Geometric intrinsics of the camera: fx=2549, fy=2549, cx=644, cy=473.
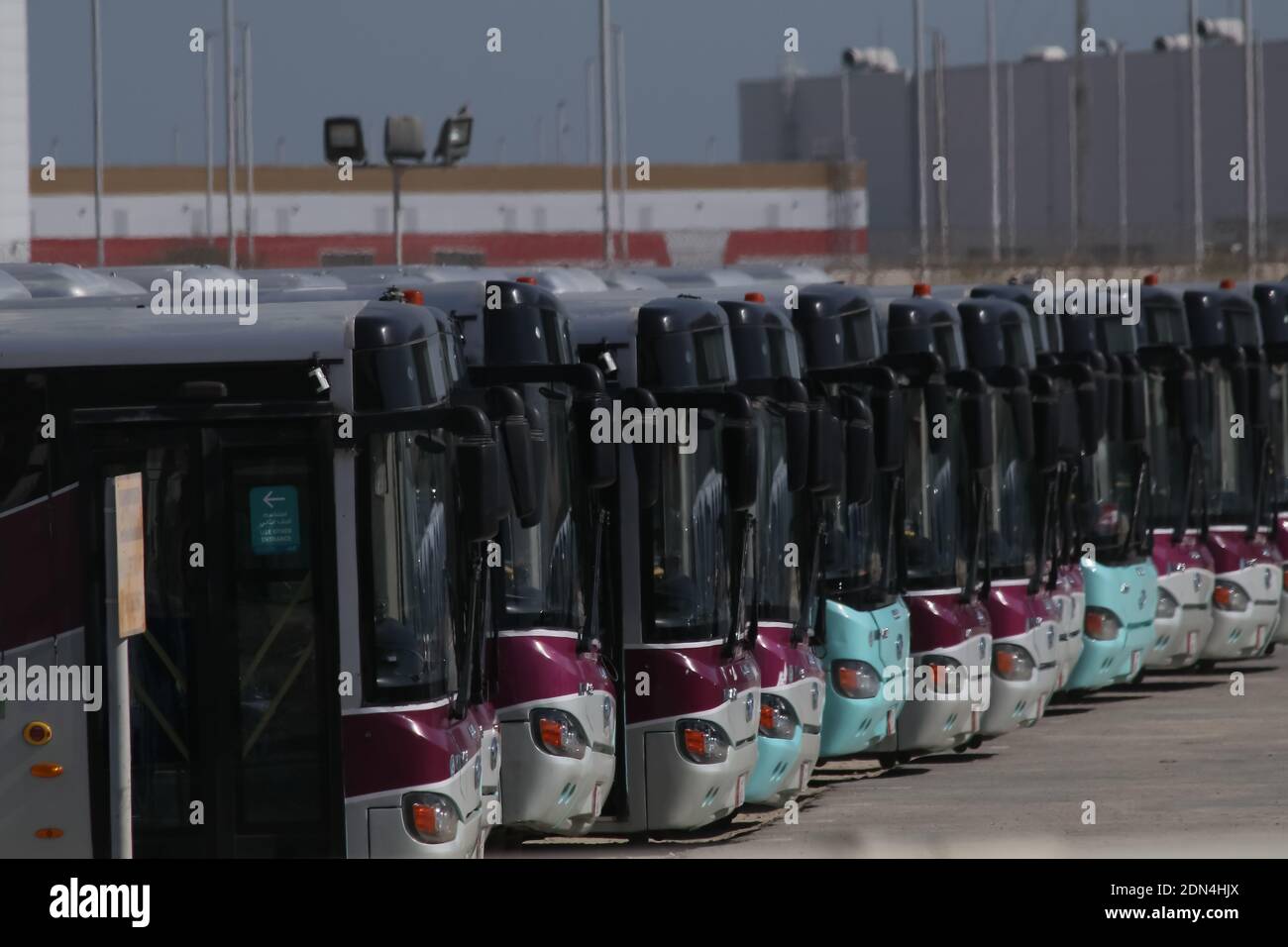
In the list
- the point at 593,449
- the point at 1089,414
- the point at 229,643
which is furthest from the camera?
the point at 1089,414

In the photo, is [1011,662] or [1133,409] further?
[1133,409]

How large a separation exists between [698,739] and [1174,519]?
9.62 meters

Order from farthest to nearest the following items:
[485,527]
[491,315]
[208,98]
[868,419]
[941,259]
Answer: [941,259] → [208,98] → [868,419] → [491,315] → [485,527]

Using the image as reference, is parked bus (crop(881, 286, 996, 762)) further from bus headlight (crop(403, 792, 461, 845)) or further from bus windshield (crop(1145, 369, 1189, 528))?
bus headlight (crop(403, 792, 461, 845))

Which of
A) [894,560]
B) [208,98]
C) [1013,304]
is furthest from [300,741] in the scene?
[208,98]

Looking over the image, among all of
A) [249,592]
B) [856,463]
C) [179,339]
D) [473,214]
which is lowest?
[249,592]

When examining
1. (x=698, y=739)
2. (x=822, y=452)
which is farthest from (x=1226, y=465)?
(x=698, y=739)

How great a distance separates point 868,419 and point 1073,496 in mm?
5829

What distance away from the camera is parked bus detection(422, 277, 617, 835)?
12750 mm

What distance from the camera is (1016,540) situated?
18469 mm

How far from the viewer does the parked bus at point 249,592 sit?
407 inches

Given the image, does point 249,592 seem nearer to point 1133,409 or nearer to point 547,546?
point 547,546
